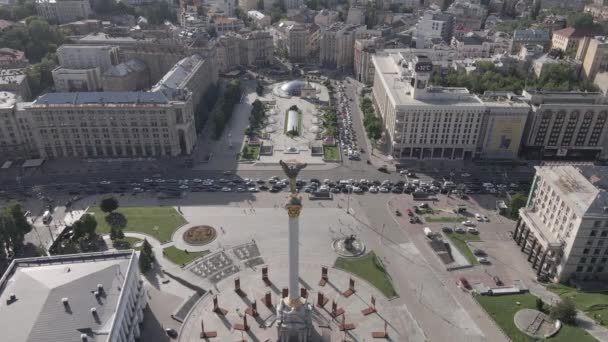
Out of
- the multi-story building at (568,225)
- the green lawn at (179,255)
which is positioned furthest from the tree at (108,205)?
the multi-story building at (568,225)

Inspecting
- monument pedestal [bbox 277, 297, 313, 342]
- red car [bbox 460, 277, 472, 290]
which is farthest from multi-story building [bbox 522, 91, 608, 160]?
monument pedestal [bbox 277, 297, 313, 342]

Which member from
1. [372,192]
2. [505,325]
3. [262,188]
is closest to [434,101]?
[372,192]

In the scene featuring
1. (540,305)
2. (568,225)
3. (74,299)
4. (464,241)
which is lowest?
(464,241)

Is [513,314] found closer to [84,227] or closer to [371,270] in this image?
[371,270]

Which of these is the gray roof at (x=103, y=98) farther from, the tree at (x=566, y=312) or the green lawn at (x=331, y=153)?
the tree at (x=566, y=312)

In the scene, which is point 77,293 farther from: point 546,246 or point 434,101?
point 434,101

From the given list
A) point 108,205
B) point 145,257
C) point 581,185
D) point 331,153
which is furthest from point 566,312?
point 108,205

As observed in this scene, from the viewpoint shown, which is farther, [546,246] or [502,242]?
[502,242]
